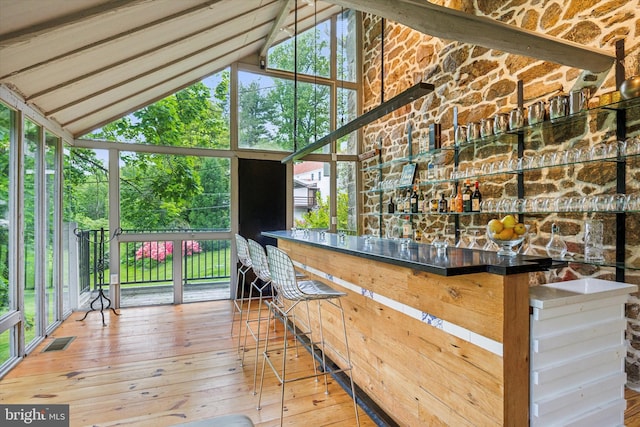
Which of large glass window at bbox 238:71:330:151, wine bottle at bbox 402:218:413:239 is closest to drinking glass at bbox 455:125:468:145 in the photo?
wine bottle at bbox 402:218:413:239

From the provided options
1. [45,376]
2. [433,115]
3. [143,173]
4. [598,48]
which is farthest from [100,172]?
[598,48]

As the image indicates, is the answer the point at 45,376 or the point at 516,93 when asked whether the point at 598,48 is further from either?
the point at 45,376

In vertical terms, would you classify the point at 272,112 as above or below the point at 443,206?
above

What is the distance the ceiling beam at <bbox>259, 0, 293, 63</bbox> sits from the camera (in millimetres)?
4075

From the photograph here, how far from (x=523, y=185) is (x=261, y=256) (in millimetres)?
2474

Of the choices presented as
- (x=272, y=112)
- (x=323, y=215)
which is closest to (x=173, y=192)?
(x=272, y=112)

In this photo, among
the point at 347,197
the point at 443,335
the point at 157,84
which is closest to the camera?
the point at 443,335

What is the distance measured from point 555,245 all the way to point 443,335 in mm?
1772

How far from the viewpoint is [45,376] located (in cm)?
277

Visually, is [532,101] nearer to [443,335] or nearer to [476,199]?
[476,199]

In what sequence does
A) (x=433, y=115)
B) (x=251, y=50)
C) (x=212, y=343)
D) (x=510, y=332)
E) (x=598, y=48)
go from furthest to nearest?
(x=251, y=50) < (x=433, y=115) < (x=212, y=343) < (x=598, y=48) < (x=510, y=332)

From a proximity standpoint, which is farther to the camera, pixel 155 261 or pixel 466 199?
pixel 155 261

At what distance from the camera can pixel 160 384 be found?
2.63m

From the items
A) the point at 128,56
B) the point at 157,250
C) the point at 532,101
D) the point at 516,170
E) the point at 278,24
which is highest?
the point at 278,24
